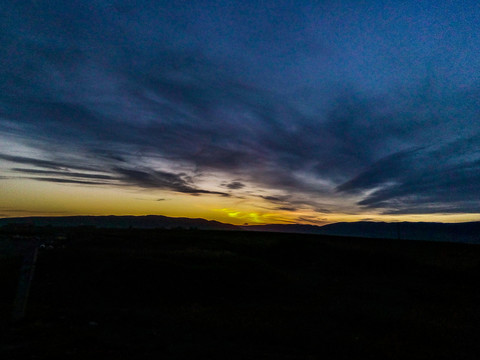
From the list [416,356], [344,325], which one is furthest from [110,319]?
[416,356]

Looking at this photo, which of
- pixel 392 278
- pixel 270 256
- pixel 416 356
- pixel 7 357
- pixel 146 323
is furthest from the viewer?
pixel 270 256

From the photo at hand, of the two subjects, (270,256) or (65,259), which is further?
(270,256)

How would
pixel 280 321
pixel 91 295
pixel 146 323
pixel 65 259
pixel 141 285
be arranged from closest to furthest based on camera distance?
pixel 146 323
pixel 280 321
pixel 91 295
pixel 141 285
pixel 65 259

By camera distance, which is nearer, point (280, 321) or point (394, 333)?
point (394, 333)

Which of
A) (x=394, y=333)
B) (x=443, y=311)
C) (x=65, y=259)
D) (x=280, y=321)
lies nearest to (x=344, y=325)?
(x=394, y=333)

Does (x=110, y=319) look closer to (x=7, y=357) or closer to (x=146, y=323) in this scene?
(x=146, y=323)

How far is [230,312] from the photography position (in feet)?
45.1

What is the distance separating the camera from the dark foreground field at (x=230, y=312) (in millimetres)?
9180

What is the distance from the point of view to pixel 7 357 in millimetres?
7484

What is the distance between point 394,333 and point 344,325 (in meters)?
1.87

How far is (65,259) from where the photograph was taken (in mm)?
23000

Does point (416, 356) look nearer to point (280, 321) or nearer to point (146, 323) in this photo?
point (280, 321)

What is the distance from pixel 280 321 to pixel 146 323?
211 inches

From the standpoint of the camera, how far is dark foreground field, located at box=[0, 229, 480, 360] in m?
9.18
